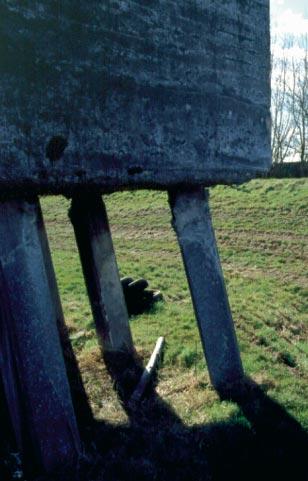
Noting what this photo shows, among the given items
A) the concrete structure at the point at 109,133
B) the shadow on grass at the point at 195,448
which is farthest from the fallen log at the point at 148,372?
the concrete structure at the point at 109,133

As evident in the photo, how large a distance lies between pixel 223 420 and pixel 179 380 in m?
1.16

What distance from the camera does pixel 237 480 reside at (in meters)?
4.33

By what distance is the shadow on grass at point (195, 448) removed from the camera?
4.27m

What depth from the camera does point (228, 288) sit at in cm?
1102

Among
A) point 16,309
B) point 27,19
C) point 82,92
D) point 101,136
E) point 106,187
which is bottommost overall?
point 16,309

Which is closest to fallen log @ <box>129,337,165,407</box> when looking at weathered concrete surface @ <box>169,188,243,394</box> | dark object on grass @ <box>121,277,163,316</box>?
weathered concrete surface @ <box>169,188,243,394</box>

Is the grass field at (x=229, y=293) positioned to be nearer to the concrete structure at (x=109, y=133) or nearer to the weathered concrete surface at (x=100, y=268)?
the weathered concrete surface at (x=100, y=268)

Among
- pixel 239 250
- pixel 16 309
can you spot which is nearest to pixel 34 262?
pixel 16 309

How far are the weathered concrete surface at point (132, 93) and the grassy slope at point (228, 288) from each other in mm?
2509

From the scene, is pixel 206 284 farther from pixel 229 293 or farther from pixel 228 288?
pixel 228 288

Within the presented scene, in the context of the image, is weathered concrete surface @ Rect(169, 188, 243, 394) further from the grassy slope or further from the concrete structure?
the grassy slope

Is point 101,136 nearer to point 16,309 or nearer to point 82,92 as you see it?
point 82,92

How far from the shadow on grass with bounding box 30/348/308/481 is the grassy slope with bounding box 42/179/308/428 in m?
0.19

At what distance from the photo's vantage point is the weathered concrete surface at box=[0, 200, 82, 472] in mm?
4199
